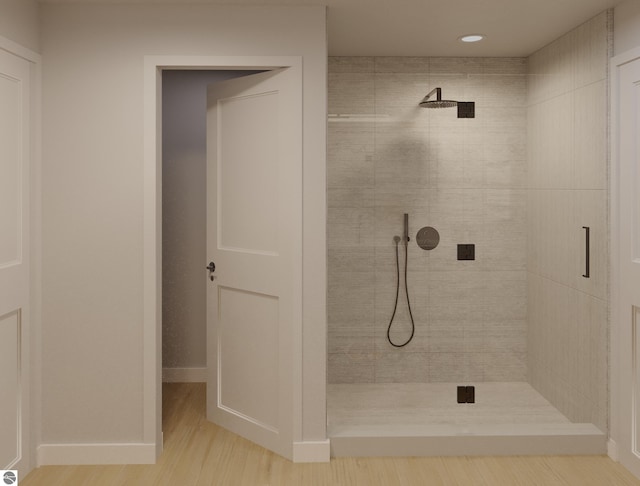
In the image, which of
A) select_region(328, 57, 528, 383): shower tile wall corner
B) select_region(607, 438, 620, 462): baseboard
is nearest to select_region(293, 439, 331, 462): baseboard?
select_region(328, 57, 528, 383): shower tile wall corner

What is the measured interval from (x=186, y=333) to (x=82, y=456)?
64.5 inches

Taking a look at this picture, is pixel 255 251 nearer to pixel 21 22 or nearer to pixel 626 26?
pixel 21 22

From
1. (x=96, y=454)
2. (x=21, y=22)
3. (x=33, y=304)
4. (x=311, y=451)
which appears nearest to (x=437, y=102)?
(x=311, y=451)

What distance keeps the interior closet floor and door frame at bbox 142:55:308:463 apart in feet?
1.72

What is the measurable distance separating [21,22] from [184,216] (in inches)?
A: 80.2

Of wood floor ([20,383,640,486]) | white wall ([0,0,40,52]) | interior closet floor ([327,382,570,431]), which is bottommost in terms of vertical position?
wood floor ([20,383,640,486])

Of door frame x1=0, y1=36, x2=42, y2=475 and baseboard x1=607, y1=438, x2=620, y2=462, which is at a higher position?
door frame x1=0, y1=36, x2=42, y2=475

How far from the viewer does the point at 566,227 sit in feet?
11.5

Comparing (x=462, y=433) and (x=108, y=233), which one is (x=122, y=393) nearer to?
(x=108, y=233)

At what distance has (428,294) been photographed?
347 centimetres

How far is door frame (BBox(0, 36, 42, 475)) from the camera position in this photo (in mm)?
3094

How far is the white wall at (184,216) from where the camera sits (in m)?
4.74

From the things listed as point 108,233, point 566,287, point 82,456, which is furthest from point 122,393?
point 566,287

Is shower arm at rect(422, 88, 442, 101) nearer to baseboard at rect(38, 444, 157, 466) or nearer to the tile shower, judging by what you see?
the tile shower
